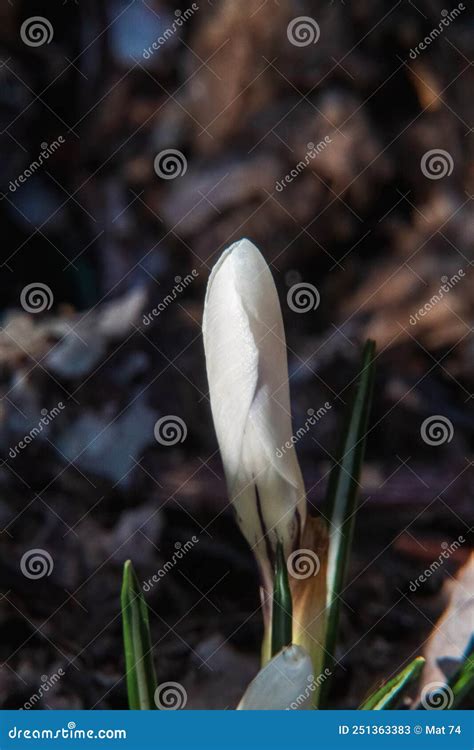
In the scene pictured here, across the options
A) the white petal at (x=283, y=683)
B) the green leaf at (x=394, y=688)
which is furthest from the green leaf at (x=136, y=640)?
the green leaf at (x=394, y=688)

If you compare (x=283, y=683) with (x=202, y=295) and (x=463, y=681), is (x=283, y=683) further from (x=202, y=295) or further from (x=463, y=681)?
(x=202, y=295)

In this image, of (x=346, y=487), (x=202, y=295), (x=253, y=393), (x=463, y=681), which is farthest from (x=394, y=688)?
(x=202, y=295)

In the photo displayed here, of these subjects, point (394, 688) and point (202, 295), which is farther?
point (202, 295)

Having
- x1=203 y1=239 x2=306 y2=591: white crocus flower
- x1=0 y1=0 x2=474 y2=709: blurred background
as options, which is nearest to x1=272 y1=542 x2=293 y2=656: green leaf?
x1=203 y1=239 x2=306 y2=591: white crocus flower
